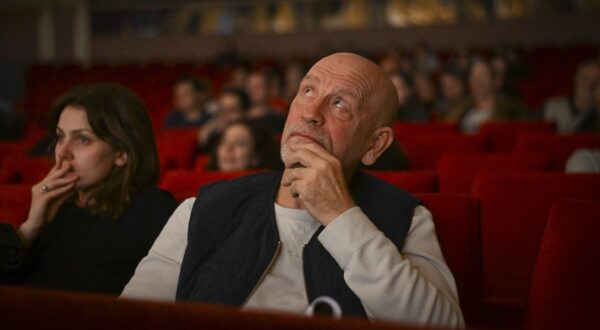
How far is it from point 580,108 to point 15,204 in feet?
11.7

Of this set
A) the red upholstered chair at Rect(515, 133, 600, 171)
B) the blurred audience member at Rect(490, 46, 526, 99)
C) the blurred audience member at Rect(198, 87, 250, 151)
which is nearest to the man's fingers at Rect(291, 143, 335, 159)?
the red upholstered chair at Rect(515, 133, 600, 171)

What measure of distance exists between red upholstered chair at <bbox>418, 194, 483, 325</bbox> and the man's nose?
0.30 m

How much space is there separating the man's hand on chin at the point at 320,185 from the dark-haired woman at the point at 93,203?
0.50 meters

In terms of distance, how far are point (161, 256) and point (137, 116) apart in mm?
487

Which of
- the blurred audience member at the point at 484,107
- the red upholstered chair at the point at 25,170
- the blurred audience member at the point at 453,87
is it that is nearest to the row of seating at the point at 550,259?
the red upholstered chair at the point at 25,170

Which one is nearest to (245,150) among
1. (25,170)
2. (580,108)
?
Result: (25,170)

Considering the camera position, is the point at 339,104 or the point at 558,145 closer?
the point at 339,104

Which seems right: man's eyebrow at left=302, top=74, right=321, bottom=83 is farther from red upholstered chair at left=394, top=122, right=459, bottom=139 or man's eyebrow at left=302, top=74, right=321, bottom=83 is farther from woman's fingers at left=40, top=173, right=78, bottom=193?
red upholstered chair at left=394, top=122, right=459, bottom=139

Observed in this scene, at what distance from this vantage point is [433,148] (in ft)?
10.2

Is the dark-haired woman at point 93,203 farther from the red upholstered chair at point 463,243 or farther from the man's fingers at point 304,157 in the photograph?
the red upholstered chair at point 463,243

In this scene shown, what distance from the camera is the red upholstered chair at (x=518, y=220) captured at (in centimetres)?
180

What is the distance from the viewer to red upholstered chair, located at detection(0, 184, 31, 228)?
1690mm

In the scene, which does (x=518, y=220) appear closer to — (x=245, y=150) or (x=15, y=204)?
(x=15, y=204)

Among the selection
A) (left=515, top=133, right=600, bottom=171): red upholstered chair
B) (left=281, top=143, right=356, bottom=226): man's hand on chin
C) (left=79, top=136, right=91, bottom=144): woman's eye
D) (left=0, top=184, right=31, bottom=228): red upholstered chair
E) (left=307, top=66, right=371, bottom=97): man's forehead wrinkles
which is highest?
(left=307, top=66, right=371, bottom=97): man's forehead wrinkles
